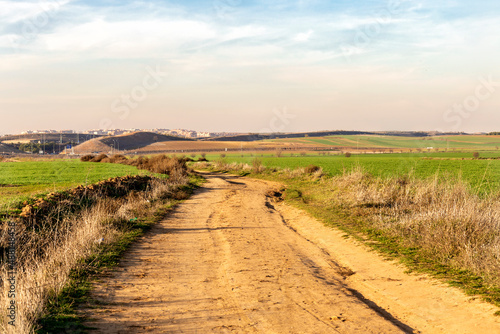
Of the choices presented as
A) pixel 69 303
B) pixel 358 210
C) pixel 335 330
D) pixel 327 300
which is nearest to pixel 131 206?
pixel 358 210

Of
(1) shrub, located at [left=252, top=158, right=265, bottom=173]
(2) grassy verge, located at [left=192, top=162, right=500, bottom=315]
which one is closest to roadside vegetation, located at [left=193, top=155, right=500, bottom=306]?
(2) grassy verge, located at [left=192, top=162, right=500, bottom=315]

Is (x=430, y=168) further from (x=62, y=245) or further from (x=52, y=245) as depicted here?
(x=62, y=245)

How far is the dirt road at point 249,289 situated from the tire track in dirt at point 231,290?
16 mm

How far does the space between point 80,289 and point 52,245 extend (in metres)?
3.54

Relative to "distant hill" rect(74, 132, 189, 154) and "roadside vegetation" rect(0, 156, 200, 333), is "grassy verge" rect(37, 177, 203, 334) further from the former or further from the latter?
"distant hill" rect(74, 132, 189, 154)

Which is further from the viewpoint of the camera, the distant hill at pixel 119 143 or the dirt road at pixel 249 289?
the distant hill at pixel 119 143

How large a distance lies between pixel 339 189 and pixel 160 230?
445 inches

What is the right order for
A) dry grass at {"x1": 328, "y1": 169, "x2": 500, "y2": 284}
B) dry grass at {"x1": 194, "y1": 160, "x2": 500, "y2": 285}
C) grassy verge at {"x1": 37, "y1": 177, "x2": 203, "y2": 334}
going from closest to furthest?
grassy verge at {"x1": 37, "y1": 177, "x2": 203, "y2": 334} → dry grass at {"x1": 328, "y1": 169, "x2": 500, "y2": 284} → dry grass at {"x1": 194, "y1": 160, "x2": 500, "y2": 285}

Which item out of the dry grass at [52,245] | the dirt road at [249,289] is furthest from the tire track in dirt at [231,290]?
the dry grass at [52,245]

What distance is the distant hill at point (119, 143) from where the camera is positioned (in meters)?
144

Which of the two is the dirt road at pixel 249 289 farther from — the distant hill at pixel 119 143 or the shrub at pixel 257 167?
the distant hill at pixel 119 143

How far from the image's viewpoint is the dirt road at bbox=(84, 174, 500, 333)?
5785 mm

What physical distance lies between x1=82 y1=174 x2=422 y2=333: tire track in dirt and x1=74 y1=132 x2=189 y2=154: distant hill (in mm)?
129822

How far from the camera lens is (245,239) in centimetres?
1193
